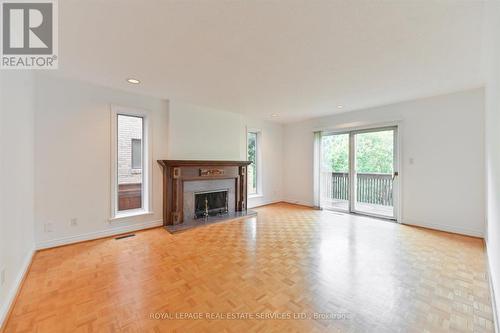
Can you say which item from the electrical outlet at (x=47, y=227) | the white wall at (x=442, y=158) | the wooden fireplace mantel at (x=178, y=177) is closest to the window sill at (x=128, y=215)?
the wooden fireplace mantel at (x=178, y=177)

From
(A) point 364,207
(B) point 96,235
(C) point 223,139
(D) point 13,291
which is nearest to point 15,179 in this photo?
(D) point 13,291

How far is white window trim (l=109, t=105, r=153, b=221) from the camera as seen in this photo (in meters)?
3.53

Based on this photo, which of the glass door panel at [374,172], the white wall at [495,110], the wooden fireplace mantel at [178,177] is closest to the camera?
the white wall at [495,110]

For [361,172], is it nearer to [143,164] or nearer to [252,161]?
[252,161]

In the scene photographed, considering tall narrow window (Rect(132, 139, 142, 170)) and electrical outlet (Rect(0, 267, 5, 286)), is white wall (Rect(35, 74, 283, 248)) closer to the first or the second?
tall narrow window (Rect(132, 139, 142, 170))

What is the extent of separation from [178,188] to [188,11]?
305 centimetres

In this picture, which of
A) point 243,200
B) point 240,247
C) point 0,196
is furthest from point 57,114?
point 243,200

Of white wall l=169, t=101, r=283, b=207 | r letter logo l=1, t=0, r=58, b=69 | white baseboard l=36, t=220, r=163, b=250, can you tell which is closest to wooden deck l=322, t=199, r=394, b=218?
white wall l=169, t=101, r=283, b=207

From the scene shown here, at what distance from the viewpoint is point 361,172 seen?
16.3ft

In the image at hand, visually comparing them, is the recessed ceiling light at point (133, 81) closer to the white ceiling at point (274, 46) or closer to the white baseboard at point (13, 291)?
the white ceiling at point (274, 46)

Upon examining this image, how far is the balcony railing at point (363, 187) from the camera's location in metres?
4.63

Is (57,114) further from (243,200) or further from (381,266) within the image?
(381,266)

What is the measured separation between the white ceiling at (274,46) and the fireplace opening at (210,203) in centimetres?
222

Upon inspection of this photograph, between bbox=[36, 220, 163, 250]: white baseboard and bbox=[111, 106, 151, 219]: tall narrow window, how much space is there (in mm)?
223
